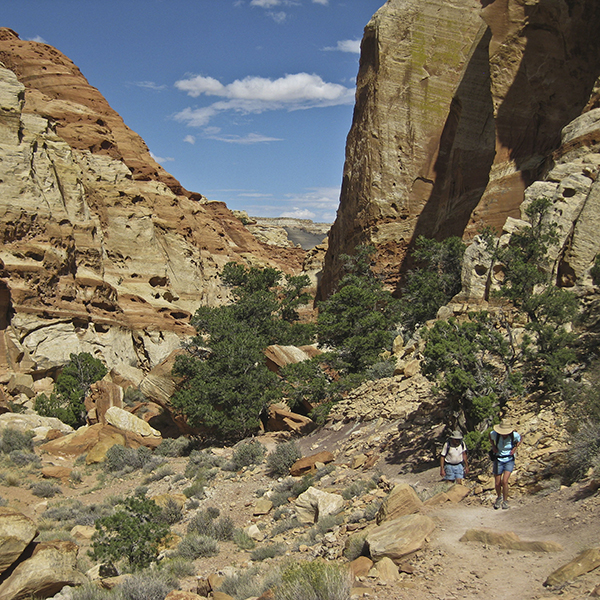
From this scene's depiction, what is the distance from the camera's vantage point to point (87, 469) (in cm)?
1833

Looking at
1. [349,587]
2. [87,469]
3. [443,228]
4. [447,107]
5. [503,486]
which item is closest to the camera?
[349,587]

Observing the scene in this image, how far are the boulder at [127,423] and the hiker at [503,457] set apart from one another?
55.4ft

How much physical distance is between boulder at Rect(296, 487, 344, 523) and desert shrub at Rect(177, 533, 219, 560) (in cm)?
165

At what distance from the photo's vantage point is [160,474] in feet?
55.2

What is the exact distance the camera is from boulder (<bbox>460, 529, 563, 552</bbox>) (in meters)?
5.91

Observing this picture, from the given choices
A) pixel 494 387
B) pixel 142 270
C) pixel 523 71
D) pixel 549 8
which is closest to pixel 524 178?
pixel 523 71

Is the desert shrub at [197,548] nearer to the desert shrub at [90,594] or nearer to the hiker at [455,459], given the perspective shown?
the desert shrub at [90,594]

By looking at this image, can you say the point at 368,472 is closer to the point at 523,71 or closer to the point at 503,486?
the point at 503,486

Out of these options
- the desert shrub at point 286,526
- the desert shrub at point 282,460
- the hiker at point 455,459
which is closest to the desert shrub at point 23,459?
the desert shrub at point 282,460

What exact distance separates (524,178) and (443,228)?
6.05 m

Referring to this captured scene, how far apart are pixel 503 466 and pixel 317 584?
3409 millimetres

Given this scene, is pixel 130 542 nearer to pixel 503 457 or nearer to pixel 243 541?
pixel 243 541

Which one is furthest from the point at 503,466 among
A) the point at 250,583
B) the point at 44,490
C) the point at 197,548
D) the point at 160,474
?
the point at 44,490

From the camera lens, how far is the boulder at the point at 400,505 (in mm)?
7559
